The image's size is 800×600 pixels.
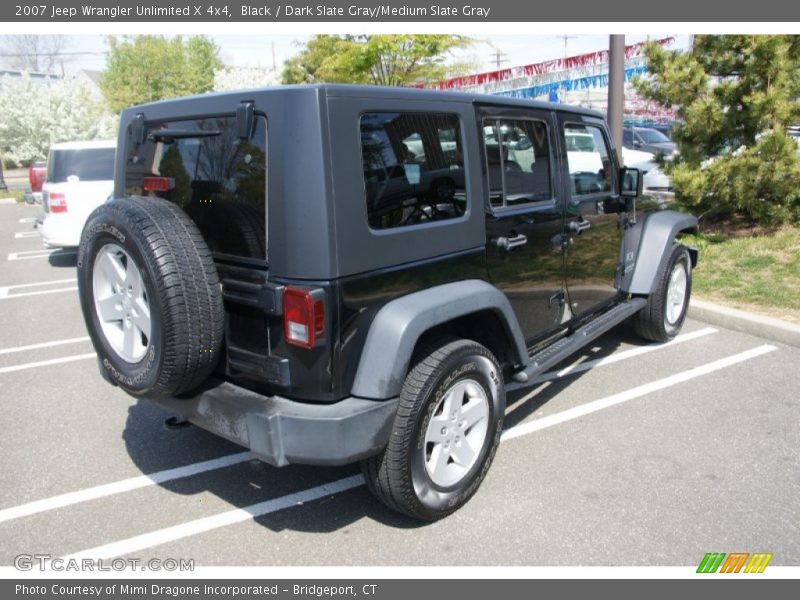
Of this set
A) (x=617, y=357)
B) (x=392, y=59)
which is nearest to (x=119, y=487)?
(x=617, y=357)

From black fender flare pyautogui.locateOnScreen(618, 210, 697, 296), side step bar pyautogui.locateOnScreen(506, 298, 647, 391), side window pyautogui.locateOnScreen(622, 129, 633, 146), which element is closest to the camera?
side step bar pyautogui.locateOnScreen(506, 298, 647, 391)

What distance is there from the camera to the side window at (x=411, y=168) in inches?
104

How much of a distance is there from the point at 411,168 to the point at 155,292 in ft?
4.00

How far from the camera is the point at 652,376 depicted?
4.68 meters

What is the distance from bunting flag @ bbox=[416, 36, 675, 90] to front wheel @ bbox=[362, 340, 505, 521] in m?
11.9

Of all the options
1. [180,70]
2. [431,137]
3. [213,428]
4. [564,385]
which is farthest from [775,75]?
[180,70]

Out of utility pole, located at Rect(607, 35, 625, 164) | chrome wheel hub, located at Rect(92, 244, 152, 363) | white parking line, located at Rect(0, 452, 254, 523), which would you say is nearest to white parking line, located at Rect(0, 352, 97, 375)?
white parking line, located at Rect(0, 452, 254, 523)

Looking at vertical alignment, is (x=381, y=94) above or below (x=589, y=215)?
above

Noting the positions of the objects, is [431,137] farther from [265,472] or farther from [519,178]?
[265,472]

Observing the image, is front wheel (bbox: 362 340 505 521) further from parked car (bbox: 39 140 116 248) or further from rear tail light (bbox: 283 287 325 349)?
parked car (bbox: 39 140 116 248)

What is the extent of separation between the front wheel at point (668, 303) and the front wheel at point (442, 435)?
249 cm

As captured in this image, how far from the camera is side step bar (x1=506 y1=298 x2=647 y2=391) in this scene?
11.5 feet

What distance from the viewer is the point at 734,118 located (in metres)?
7.88

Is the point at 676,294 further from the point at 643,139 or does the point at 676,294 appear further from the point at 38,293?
the point at 643,139
